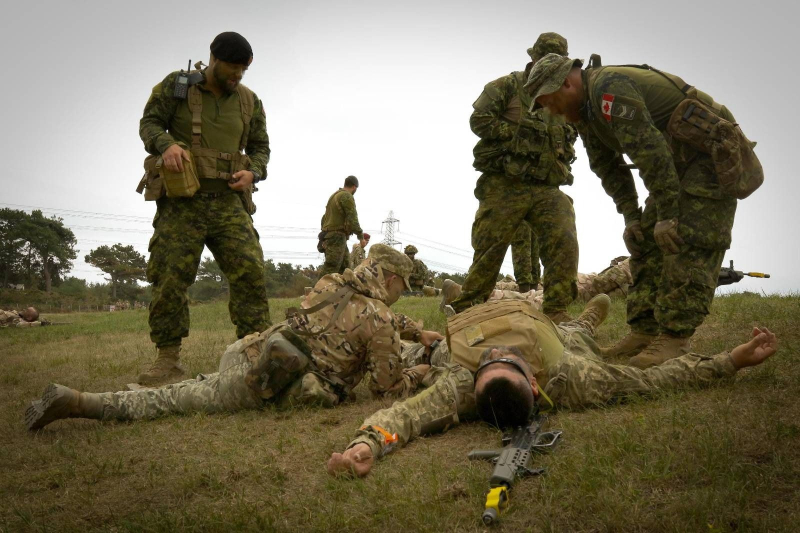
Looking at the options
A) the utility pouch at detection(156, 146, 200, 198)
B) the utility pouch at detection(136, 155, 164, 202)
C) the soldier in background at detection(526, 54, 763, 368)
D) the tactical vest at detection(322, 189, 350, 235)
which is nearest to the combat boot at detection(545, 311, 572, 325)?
the soldier in background at detection(526, 54, 763, 368)

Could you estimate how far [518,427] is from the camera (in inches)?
130

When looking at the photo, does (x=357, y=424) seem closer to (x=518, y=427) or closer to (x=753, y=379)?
(x=518, y=427)

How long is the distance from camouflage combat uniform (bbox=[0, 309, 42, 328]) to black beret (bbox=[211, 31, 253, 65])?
12.7 m

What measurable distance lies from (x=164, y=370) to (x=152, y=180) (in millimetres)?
1652

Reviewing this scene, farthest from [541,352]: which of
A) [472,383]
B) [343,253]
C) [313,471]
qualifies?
[343,253]

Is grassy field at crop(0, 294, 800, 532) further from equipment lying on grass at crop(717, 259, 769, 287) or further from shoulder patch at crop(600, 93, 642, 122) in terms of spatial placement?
equipment lying on grass at crop(717, 259, 769, 287)

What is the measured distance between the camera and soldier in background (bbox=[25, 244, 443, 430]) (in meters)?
4.39

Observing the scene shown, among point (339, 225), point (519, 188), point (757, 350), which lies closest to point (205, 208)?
point (519, 188)

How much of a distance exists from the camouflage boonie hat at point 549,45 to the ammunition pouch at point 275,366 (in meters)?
3.42

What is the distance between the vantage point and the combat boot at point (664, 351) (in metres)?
4.27

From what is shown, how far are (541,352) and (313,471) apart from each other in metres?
1.51

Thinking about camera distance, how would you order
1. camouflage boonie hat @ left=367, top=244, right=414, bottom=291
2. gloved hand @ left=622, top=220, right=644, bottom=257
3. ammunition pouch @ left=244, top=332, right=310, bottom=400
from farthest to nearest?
gloved hand @ left=622, top=220, right=644, bottom=257, camouflage boonie hat @ left=367, top=244, right=414, bottom=291, ammunition pouch @ left=244, top=332, right=310, bottom=400

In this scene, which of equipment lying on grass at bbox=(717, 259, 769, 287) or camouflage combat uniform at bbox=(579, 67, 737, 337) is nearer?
camouflage combat uniform at bbox=(579, 67, 737, 337)

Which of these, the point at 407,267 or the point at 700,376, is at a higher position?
the point at 407,267
